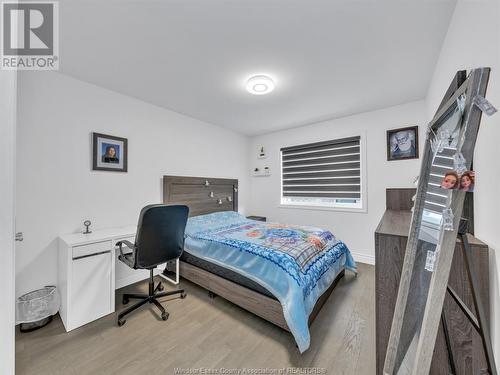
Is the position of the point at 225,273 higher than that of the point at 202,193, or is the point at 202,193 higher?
the point at 202,193

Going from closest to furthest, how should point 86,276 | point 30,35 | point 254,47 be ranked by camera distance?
point 30,35, point 254,47, point 86,276

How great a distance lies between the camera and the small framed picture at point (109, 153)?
93.0 inches

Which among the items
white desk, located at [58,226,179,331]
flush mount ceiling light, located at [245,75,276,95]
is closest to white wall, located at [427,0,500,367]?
flush mount ceiling light, located at [245,75,276,95]

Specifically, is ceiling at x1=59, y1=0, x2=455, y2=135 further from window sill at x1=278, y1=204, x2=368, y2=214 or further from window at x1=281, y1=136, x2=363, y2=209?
window sill at x1=278, y1=204, x2=368, y2=214

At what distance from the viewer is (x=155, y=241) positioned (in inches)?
74.9

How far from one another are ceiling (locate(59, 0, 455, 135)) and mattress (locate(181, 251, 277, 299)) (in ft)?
6.79

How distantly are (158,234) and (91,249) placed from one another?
66 centimetres

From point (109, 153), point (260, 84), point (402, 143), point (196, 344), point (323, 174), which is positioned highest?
point (260, 84)

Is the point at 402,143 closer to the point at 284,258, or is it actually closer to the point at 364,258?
the point at 364,258

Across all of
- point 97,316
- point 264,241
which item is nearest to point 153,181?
point 97,316

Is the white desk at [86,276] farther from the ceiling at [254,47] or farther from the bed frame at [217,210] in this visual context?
the ceiling at [254,47]

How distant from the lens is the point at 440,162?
93 centimetres

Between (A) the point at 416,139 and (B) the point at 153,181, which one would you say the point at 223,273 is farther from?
(A) the point at 416,139

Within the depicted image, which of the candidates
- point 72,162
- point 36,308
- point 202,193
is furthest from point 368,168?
point 36,308
